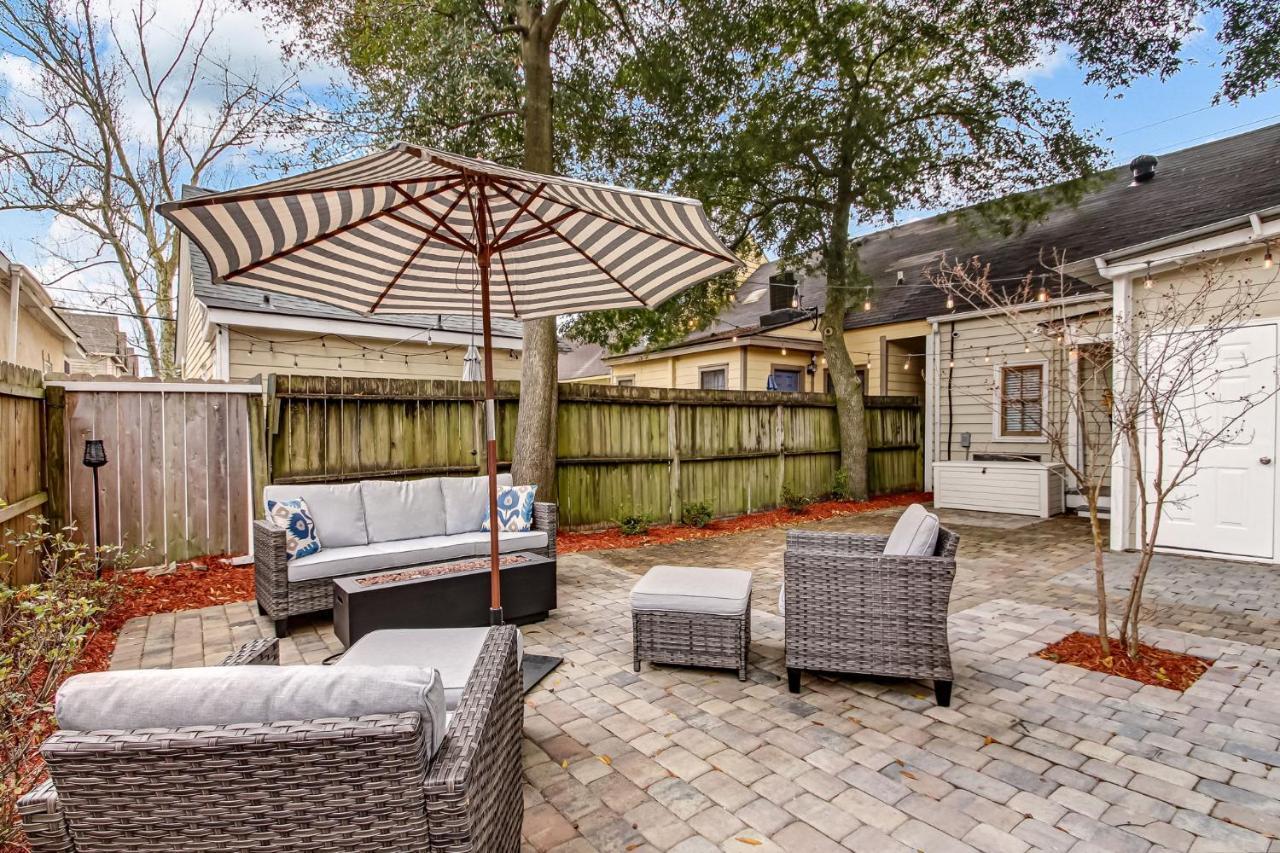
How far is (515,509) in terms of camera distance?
4.94m

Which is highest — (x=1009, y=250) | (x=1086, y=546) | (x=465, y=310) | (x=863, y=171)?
(x=863, y=171)

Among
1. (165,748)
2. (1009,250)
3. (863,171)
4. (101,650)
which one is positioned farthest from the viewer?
(1009,250)

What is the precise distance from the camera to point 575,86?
25.2 ft

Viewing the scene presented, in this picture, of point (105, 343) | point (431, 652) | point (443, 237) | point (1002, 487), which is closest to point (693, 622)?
point (431, 652)

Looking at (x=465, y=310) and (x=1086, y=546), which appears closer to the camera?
(x=465, y=310)

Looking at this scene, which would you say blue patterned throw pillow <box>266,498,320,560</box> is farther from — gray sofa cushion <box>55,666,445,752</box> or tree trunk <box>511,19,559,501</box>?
gray sofa cushion <box>55,666,445,752</box>

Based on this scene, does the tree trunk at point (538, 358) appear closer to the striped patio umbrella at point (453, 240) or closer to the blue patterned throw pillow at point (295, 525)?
the striped patio umbrella at point (453, 240)

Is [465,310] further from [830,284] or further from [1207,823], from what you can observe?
[830,284]

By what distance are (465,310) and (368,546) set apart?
192 centimetres

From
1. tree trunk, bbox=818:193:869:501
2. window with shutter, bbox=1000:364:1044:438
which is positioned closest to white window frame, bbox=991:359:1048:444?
window with shutter, bbox=1000:364:1044:438

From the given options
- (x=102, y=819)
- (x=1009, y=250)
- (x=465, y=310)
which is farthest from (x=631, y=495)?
(x=1009, y=250)

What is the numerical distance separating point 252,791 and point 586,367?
1831cm

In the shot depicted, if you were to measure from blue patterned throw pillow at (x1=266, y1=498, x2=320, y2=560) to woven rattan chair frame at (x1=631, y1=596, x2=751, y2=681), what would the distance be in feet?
7.95

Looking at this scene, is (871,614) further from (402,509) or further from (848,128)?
(848,128)
